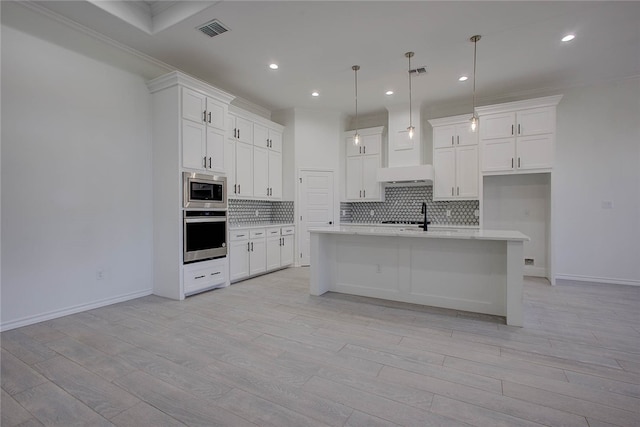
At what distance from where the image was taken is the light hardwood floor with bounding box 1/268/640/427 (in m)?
1.65

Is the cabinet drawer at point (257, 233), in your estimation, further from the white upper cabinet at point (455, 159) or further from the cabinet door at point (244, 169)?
the white upper cabinet at point (455, 159)

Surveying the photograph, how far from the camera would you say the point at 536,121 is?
4.64 meters

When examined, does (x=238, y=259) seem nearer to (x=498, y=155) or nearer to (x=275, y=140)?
(x=275, y=140)

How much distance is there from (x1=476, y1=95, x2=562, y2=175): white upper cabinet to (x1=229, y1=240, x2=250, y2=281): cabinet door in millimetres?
4285

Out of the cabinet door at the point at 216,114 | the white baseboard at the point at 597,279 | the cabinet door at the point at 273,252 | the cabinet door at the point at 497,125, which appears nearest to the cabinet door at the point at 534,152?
the cabinet door at the point at 497,125

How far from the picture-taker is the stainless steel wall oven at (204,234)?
12.4ft

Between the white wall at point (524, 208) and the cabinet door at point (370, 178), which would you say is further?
the cabinet door at point (370, 178)

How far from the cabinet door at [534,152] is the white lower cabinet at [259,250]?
166 inches

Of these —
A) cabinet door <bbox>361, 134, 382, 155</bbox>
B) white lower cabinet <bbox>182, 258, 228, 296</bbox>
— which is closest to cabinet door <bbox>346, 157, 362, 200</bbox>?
cabinet door <bbox>361, 134, 382, 155</bbox>

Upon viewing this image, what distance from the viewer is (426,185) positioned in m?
5.82

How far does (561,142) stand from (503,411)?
5003 millimetres

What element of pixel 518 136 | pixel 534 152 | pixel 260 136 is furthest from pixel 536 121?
pixel 260 136

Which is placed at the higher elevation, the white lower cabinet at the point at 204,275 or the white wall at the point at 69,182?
the white wall at the point at 69,182

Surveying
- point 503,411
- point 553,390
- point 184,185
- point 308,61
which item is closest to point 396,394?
point 503,411
